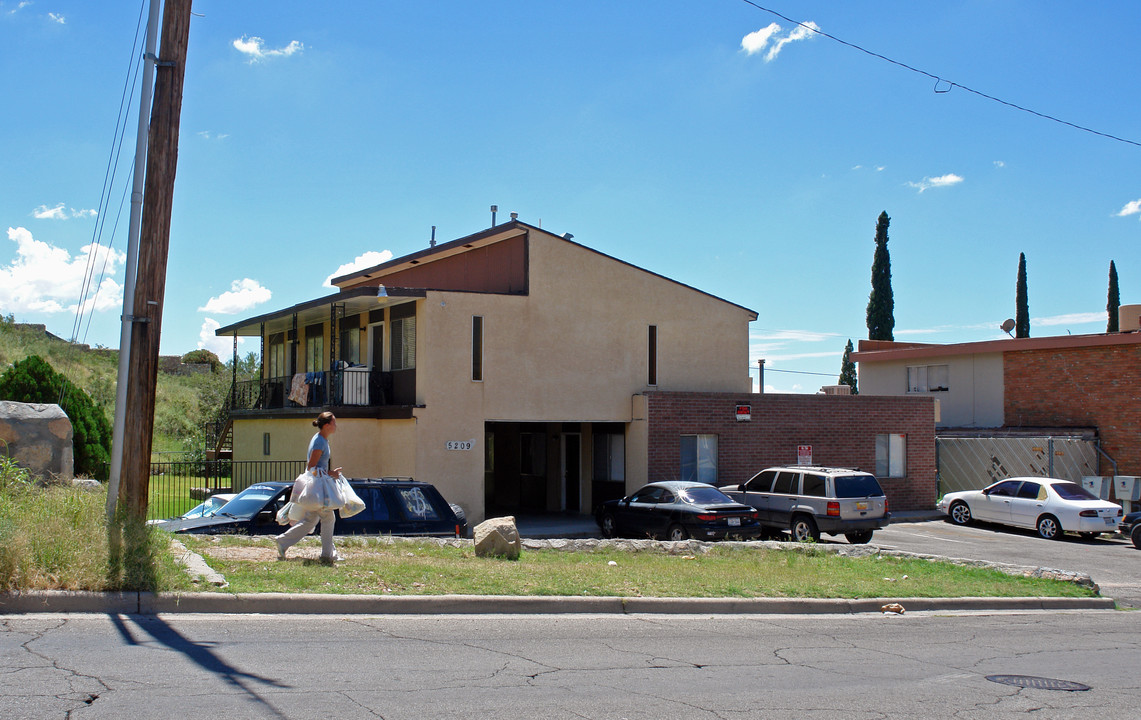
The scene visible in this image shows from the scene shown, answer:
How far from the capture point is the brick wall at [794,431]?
2439 centimetres

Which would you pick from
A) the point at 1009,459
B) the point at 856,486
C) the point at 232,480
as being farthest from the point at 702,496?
the point at 1009,459

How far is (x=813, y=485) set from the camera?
19.9 meters

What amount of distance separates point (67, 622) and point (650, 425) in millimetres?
17607

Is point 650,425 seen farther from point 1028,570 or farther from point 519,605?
point 519,605

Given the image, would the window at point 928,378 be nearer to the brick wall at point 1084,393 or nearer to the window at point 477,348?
Result: the brick wall at point 1084,393

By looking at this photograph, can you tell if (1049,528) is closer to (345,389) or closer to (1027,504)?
(1027,504)

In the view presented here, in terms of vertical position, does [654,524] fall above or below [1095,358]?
below

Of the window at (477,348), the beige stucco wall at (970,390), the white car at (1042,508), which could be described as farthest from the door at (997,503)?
the window at (477,348)

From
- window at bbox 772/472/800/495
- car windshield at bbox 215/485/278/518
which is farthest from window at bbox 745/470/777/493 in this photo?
car windshield at bbox 215/485/278/518

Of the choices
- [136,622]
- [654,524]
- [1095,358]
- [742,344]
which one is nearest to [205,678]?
[136,622]

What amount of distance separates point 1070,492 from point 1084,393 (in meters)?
9.20

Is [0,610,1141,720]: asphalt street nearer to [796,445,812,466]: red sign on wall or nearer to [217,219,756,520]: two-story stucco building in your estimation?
[217,219,756,520]: two-story stucco building

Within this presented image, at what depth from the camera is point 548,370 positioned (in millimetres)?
23281

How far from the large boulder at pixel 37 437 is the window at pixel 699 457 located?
606 inches
